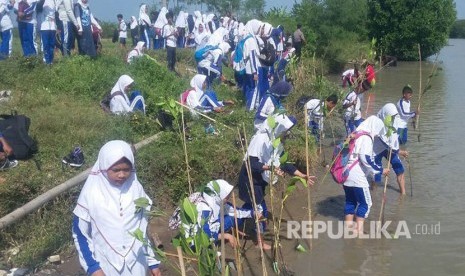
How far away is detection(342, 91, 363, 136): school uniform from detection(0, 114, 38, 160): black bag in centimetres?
515

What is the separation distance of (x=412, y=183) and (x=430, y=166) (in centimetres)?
115

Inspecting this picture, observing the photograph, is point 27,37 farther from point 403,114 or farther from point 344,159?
point 344,159

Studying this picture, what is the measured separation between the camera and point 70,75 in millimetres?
11328

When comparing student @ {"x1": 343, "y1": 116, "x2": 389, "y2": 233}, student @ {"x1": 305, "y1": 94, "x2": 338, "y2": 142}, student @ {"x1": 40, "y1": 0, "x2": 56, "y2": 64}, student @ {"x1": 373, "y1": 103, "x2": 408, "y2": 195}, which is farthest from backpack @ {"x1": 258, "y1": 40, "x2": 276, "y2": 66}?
student @ {"x1": 343, "y1": 116, "x2": 389, "y2": 233}

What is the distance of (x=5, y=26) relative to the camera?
42.5 feet

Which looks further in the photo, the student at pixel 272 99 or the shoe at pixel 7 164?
the student at pixel 272 99

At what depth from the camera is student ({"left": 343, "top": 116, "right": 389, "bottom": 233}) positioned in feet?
21.6

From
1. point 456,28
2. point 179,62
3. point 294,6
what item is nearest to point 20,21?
point 179,62

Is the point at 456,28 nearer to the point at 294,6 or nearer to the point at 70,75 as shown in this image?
the point at 294,6

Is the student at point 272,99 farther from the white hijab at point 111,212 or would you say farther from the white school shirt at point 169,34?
the white school shirt at point 169,34

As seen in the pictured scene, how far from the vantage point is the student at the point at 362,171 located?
21.6ft

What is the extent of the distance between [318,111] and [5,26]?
278 inches

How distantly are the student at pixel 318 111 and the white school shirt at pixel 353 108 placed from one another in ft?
1.71

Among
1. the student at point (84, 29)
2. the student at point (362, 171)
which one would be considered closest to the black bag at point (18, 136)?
the student at point (362, 171)
